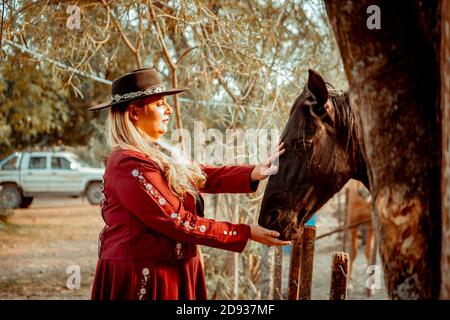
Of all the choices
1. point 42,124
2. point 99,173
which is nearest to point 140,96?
point 42,124

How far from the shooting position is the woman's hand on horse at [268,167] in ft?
8.30

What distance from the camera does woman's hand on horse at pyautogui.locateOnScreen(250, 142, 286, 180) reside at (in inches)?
99.6

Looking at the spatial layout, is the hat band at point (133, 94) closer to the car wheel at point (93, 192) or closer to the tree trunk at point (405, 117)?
the tree trunk at point (405, 117)

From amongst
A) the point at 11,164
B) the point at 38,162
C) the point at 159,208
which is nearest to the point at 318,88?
the point at 159,208

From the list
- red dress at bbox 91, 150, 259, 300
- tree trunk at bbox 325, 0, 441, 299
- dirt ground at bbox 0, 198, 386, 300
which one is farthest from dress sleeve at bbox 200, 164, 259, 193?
dirt ground at bbox 0, 198, 386, 300

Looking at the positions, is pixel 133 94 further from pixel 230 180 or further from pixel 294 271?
pixel 294 271

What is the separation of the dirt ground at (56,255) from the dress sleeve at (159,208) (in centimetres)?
274

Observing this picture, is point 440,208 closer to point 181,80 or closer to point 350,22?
point 350,22

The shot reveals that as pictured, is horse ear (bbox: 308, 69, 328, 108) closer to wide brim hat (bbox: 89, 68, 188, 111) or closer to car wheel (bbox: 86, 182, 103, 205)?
wide brim hat (bbox: 89, 68, 188, 111)

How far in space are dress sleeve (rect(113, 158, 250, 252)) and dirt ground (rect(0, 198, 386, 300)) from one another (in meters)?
2.74

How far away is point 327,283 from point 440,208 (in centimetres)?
735

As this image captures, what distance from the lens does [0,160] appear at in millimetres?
17141

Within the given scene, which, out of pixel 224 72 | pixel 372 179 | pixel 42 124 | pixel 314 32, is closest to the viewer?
pixel 372 179

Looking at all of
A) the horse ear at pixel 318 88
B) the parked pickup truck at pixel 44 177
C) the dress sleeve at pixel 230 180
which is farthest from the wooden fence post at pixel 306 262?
the parked pickup truck at pixel 44 177
